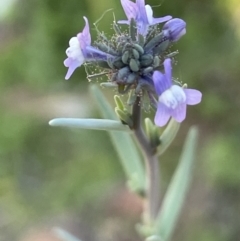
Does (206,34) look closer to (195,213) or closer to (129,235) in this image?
(195,213)

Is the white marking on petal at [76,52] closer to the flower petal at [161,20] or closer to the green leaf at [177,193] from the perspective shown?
the flower petal at [161,20]

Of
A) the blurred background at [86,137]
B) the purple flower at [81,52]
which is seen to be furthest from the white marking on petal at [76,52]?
the blurred background at [86,137]

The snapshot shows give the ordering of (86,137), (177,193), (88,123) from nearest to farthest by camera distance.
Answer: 1. (88,123)
2. (177,193)
3. (86,137)

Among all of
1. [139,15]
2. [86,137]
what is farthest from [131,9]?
[86,137]

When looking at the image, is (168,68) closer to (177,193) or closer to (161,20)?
(161,20)

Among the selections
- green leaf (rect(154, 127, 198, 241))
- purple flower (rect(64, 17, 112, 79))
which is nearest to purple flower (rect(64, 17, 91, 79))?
purple flower (rect(64, 17, 112, 79))

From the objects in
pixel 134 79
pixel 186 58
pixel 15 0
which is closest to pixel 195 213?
pixel 186 58
